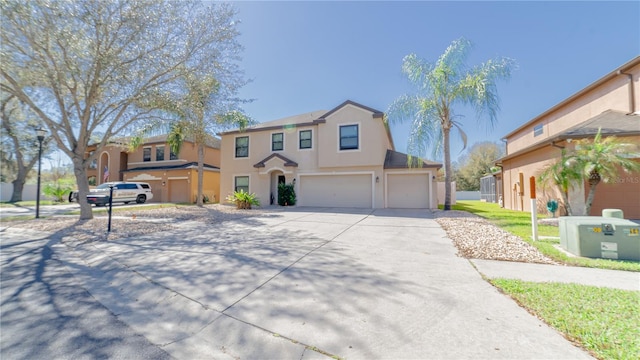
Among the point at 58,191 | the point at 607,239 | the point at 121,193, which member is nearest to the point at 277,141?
the point at 121,193

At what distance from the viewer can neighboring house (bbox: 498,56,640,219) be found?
1030 centimetres

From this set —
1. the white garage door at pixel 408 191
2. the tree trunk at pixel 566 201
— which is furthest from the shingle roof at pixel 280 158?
the tree trunk at pixel 566 201

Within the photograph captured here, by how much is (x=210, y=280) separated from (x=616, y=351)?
16.0 ft

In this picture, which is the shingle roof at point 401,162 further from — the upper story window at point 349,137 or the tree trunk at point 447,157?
the upper story window at point 349,137

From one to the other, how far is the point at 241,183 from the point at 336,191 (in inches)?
301

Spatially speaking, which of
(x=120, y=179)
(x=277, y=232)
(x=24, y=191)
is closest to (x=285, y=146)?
(x=277, y=232)

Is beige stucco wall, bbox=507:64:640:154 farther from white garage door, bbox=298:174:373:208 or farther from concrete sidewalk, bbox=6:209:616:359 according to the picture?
concrete sidewalk, bbox=6:209:616:359

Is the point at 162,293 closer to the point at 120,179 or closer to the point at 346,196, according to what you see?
the point at 346,196

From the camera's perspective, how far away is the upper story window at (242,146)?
64.2 ft

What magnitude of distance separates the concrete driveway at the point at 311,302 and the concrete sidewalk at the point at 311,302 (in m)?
0.02

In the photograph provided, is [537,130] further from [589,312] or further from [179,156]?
[179,156]

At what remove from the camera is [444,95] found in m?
13.2

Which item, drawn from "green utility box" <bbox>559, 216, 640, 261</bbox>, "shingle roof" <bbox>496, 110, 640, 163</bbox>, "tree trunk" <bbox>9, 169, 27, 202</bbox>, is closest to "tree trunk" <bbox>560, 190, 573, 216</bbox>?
"shingle roof" <bbox>496, 110, 640, 163</bbox>

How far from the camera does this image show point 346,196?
1711 cm
